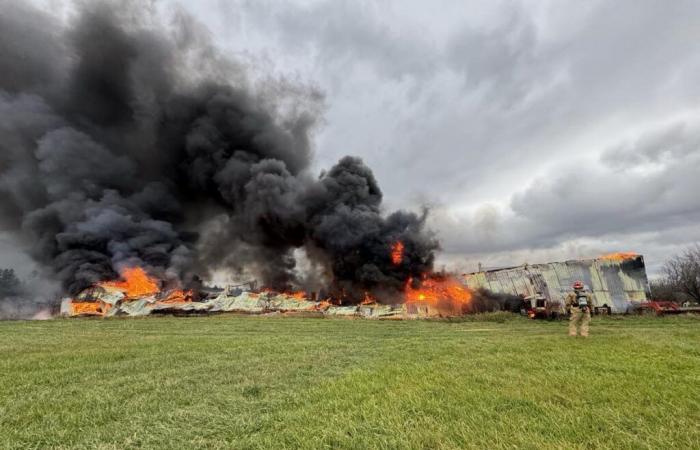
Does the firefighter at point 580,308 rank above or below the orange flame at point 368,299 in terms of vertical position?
below

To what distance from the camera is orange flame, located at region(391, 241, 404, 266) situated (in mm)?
47719

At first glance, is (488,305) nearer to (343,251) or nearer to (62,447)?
(343,251)

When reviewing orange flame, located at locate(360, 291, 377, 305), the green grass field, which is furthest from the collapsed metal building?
the green grass field

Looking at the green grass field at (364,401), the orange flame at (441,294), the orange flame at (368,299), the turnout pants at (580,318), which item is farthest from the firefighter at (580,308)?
the orange flame at (368,299)

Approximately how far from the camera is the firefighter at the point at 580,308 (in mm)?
13922

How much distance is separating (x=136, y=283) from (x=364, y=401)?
5018 cm

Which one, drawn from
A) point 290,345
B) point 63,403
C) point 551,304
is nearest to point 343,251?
point 551,304

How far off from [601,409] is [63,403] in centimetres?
793

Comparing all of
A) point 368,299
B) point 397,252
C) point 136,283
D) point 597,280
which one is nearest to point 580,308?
point 597,280

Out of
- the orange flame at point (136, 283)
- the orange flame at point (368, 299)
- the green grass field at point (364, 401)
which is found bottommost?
the green grass field at point (364, 401)

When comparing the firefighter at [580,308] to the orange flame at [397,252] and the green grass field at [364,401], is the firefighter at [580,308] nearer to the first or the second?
the green grass field at [364,401]

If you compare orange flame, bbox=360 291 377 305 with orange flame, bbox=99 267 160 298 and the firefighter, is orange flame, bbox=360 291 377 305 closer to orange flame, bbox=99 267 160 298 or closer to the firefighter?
orange flame, bbox=99 267 160 298

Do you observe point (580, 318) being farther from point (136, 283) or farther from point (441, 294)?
point (136, 283)

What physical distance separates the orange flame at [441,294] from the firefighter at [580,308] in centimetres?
2551
